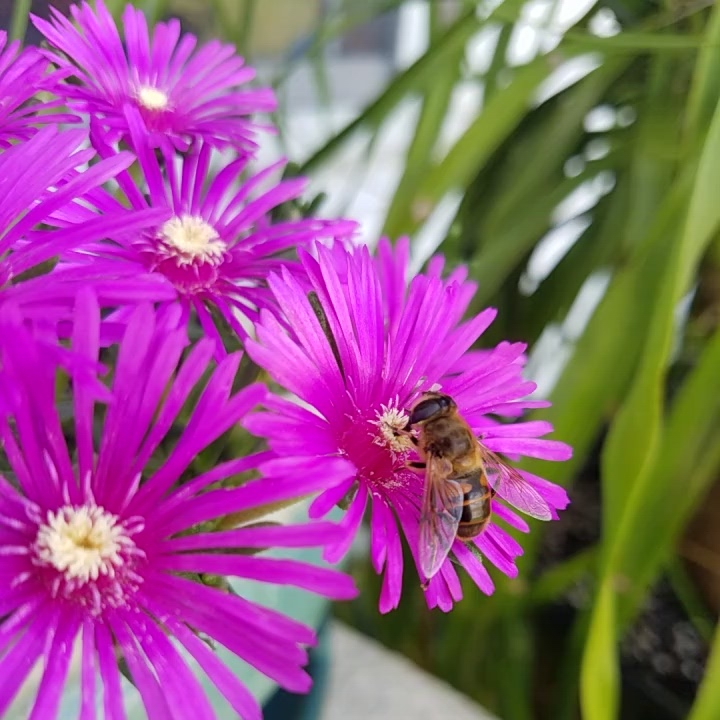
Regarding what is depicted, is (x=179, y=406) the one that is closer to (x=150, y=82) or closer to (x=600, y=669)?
(x=150, y=82)

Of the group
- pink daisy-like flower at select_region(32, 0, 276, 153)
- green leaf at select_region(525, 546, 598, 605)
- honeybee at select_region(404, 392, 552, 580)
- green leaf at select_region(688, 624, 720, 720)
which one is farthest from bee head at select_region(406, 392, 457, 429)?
green leaf at select_region(525, 546, 598, 605)

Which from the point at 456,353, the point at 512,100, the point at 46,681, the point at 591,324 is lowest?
the point at 46,681

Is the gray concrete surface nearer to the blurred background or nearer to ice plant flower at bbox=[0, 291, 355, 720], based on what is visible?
the blurred background

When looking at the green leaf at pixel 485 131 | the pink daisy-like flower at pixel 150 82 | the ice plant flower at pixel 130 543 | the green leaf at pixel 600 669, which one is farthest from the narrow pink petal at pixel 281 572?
the green leaf at pixel 485 131

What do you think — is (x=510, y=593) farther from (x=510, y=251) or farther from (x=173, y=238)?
(x=173, y=238)

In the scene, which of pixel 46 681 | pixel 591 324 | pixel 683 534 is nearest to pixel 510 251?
pixel 591 324

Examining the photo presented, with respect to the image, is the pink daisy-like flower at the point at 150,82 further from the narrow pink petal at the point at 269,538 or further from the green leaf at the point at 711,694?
the green leaf at the point at 711,694
